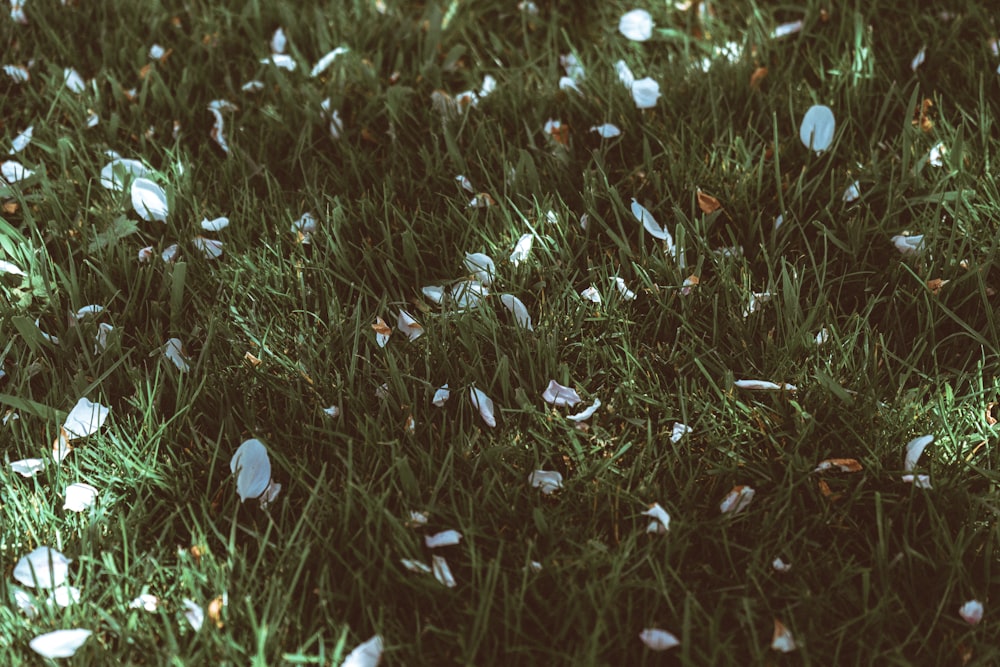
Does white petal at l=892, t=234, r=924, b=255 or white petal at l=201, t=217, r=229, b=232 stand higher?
white petal at l=201, t=217, r=229, b=232

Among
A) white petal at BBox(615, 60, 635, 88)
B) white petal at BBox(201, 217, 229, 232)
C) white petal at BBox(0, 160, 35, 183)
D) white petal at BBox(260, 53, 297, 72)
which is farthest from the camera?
white petal at BBox(260, 53, 297, 72)

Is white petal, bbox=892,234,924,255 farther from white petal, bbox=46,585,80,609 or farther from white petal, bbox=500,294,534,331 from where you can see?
white petal, bbox=46,585,80,609

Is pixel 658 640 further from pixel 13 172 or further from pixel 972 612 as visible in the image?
pixel 13 172

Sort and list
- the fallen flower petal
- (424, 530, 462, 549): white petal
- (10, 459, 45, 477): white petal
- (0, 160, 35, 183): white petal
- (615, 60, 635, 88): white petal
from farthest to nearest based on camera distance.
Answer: (615, 60, 635, 88): white petal, (0, 160, 35, 183): white petal, (10, 459, 45, 477): white petal, (424, 530, 462, 549): white petal, the fallen flower petal

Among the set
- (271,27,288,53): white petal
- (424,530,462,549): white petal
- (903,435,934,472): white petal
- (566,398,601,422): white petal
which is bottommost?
(903,435,934,472): white petal

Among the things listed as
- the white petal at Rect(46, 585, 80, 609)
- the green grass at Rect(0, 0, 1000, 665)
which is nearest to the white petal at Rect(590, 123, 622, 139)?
the green grass at Rect(0, 0, 1000, 665)

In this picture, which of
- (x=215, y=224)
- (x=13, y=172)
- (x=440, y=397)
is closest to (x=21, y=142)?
(x=13, y=172)

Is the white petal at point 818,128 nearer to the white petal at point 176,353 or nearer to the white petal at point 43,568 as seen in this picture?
the white petal at point 176,353

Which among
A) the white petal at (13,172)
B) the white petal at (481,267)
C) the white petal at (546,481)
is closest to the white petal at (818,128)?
the white petal at (481,267)

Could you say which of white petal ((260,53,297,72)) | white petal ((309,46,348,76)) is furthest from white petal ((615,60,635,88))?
white petal ((260,53,297,72))

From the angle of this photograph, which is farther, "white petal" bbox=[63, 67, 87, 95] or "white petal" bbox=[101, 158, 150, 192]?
"white petal" bbox=[63, 67, 87, 95]
